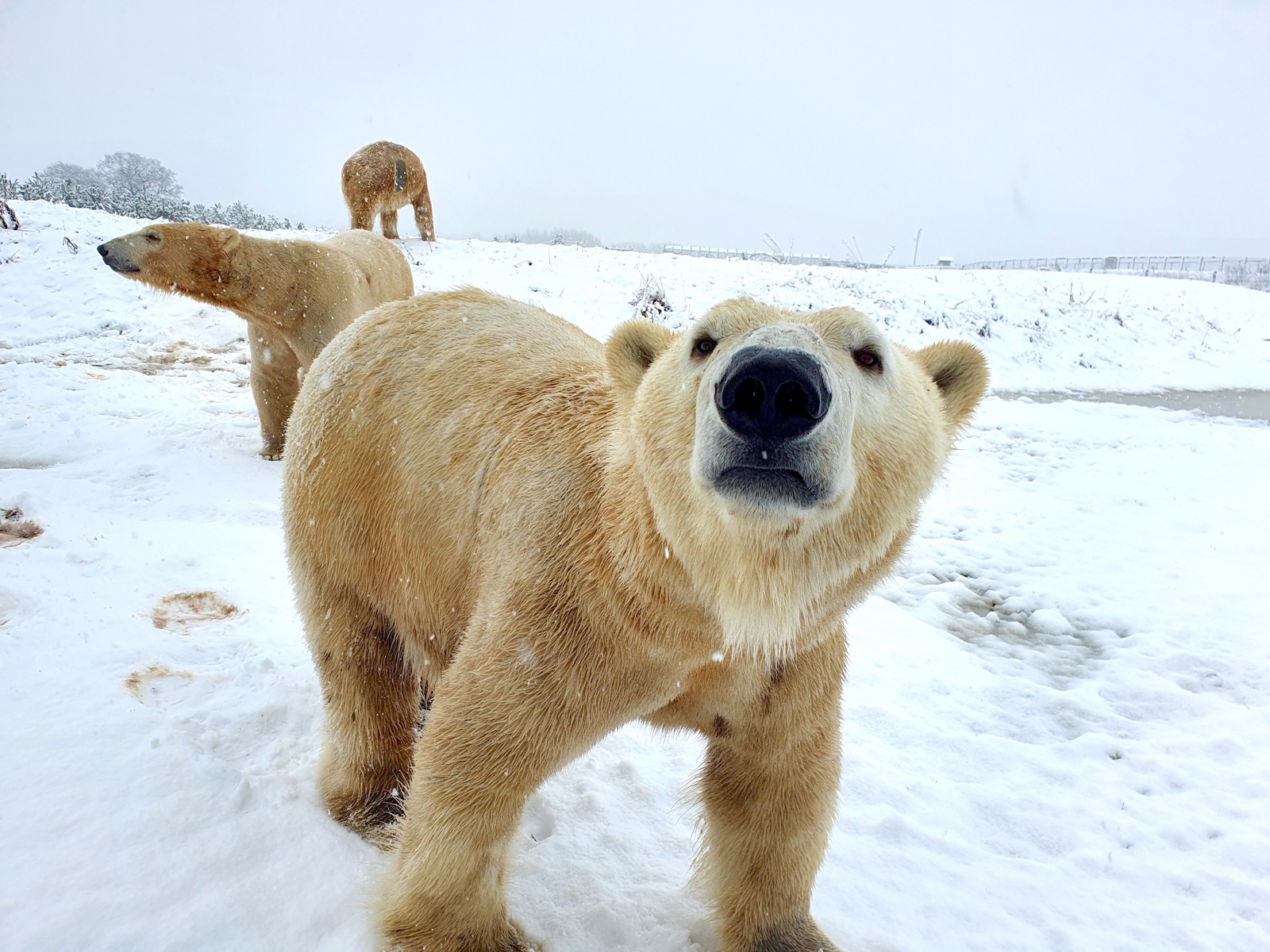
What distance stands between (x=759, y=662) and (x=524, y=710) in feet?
1.84

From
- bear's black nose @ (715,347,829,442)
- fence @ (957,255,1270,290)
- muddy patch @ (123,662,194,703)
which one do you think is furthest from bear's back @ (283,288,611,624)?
fence @ (957,255,1270,290)

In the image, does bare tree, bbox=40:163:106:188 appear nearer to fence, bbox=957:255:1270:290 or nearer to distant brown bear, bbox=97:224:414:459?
distant brown bear, bbox=97:224:414:459

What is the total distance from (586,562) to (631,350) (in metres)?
0.52

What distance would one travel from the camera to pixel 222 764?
237 cm

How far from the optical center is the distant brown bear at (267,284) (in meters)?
5.79

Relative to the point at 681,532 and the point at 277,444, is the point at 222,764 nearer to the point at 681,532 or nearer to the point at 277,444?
the point at 681,532

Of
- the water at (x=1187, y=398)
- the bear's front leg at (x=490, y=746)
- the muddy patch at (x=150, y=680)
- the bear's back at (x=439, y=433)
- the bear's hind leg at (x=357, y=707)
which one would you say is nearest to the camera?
the bear's front leg at (x=490, y=746)

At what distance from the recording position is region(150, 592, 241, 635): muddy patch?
314 cm

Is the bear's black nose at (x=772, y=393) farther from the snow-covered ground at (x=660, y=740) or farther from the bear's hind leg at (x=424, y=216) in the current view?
the bear's hind leg at (x=424, y=216)

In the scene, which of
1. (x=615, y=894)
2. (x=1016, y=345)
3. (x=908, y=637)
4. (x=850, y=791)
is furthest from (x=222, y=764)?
(x=1016, y=345)

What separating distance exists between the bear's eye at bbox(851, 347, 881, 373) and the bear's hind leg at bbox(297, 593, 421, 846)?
67.0 inches

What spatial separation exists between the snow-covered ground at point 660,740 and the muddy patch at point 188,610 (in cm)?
1

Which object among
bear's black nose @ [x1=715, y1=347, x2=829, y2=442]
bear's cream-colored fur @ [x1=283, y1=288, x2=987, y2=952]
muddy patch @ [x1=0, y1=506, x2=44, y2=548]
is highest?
bear's black nose @ [x1=715, y1=347, x2=829, y2=442]

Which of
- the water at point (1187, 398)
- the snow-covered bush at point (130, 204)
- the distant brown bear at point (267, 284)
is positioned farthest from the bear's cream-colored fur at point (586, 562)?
the snow-covered bush at point (130, 204)
